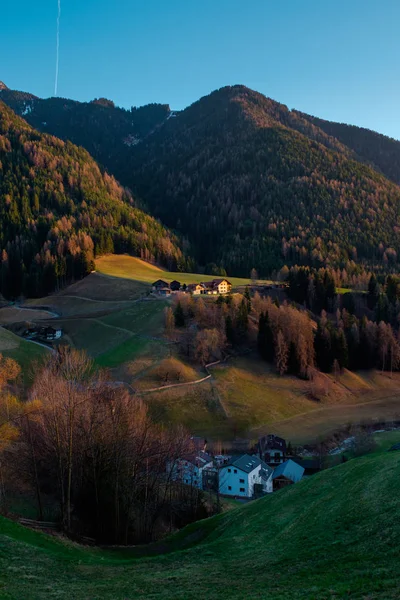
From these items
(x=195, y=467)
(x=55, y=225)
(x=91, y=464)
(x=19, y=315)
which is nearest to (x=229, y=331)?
(x=195, y=467)

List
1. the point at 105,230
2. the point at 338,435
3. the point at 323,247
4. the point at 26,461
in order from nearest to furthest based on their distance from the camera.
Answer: the point at 26,461 < the point at 338,435 < the point at 105,230 < the point at 323,247

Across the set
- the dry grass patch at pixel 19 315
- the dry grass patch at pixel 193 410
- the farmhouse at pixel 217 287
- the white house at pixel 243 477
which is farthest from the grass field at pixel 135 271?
the white house at pixel 243 477

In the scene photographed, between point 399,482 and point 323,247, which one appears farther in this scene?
point 323,247

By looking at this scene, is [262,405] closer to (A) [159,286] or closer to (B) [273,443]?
(B) [273,443]

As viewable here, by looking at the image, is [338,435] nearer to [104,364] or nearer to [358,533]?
[104,364]

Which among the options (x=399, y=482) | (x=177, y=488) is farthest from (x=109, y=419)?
(x=399, y=482)

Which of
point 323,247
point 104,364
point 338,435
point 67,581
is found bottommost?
point 338,435
